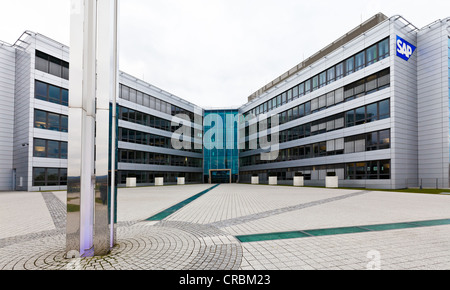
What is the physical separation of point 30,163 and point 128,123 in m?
14.2

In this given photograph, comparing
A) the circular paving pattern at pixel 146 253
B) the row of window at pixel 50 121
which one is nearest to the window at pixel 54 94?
the row of window at pixel 50 121

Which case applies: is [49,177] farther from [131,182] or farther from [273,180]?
[273,180]

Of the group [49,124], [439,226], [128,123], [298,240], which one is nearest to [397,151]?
[439,226]

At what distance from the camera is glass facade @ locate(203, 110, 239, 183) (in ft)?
171

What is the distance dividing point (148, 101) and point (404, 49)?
38159 mm

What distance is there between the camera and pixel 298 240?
5270 millimetres

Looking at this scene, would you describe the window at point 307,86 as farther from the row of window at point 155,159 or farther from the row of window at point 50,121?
the row of window at point 50,121

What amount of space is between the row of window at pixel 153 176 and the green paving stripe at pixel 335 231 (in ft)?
113

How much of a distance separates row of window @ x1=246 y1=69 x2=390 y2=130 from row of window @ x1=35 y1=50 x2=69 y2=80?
34.5m

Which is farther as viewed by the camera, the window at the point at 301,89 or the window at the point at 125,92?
the window at the point at 301,89

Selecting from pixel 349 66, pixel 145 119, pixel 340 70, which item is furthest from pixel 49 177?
pixel 349 66

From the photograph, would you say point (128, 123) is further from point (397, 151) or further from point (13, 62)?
point (397, 151)

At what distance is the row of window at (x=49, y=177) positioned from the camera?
83.8ft

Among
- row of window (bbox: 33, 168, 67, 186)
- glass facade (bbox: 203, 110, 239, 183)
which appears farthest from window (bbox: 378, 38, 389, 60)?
row of window (bbox: 33, 168, 67, 186)
